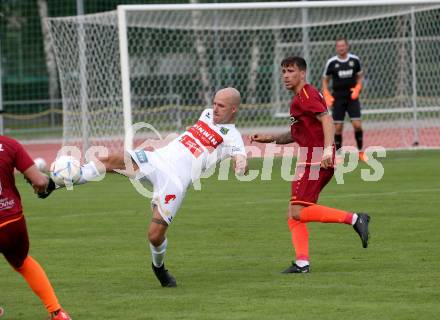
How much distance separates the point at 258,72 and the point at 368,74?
2755 mm

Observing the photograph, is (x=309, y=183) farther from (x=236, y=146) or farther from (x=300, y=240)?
(x=236, y=146)

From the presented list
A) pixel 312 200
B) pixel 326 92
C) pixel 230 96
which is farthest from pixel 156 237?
pixel 326 92

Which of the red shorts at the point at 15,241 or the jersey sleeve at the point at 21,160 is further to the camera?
the red shorts at the point at 15,241

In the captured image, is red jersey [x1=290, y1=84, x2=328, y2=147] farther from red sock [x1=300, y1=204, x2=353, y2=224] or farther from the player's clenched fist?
red sock [x1=300, y1=204, x2=353, y2=224]

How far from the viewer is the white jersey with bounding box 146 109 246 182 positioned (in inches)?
356

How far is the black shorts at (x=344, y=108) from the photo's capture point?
67.2 ft

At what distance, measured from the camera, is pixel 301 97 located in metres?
9.66

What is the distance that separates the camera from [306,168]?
971 centimetres

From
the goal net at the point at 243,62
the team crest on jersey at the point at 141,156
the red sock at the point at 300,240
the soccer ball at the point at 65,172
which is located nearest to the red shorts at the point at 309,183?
the red sock at the point at 300,240

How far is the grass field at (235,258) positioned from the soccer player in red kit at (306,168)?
1.19 ft

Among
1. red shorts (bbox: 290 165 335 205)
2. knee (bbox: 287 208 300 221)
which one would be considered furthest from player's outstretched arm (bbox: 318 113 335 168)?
knee (bbox: 287 208 300 221)

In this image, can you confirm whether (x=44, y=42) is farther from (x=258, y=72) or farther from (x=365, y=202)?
(x=365, y=202)

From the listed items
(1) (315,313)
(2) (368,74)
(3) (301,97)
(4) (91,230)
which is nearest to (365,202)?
(4) (91,230)

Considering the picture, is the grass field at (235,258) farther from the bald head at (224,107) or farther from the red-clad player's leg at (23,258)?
the bald head at (224,107)
